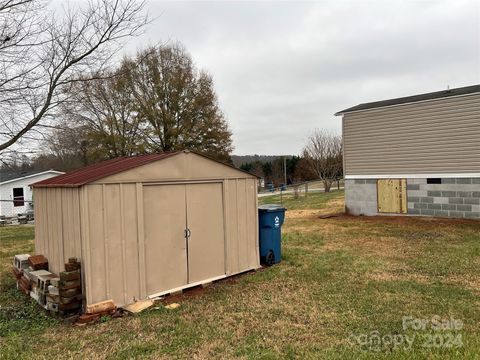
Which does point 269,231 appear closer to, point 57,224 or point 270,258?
point 270,258

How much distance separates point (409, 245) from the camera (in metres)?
9.59

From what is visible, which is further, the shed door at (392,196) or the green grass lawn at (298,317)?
the shed door at (392,196)

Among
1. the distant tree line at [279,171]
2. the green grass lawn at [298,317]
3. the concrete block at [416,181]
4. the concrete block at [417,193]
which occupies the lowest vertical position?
the green grass lawn at [298,317]

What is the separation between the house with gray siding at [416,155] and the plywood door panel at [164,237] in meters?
11.0

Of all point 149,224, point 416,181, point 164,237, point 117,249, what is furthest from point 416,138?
point 117,249

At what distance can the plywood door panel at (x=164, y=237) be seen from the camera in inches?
227

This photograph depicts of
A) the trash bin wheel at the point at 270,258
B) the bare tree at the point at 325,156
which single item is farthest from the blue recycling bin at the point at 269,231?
the bare tree at the point at 325,156

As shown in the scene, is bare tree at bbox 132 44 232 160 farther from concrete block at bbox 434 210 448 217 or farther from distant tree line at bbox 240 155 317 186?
distant tree line at bbox 240 155 317 186

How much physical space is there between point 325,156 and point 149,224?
3033 cm

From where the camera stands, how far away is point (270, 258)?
786 cm

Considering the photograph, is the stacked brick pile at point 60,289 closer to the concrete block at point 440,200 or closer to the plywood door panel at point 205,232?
the plywood door panel at point 205,232

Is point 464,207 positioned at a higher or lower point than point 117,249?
lower

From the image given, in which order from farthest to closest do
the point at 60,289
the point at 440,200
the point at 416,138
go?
the point at 416,138 → the point at 440,200 → the point at 60,289

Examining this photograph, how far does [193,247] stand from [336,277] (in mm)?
2614
